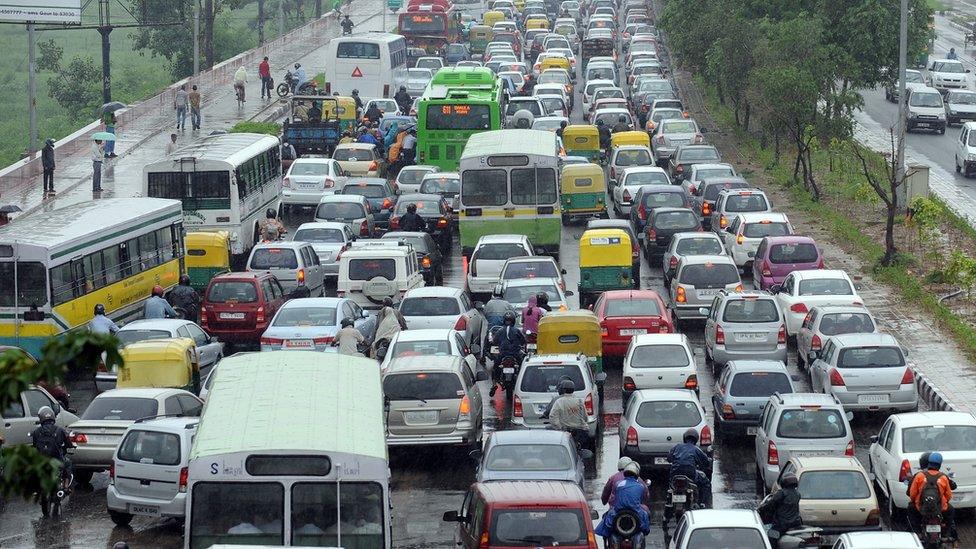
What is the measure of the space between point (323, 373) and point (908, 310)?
1987cm

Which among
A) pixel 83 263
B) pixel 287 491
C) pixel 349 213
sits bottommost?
pixel 349 213

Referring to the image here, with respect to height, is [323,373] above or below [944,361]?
above

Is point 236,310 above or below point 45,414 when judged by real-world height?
below

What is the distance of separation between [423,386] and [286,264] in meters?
11.4

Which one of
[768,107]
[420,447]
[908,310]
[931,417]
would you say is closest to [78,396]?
[420,447]

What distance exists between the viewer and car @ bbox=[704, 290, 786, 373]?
92.5 feet

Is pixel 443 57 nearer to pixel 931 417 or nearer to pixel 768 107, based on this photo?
pixel 768 107

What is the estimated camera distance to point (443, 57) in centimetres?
8131

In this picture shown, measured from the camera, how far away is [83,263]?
2977 centimetres

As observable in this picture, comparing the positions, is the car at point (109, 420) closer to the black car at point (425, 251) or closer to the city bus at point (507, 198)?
the black car at point (425, 251)

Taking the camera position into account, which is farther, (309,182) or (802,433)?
(309,182)

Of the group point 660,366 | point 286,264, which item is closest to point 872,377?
point 660,366

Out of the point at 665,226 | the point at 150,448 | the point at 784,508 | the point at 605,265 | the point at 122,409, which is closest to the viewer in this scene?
the point at 784,508

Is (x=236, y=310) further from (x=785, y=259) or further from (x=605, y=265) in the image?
(x=785, y=259)
